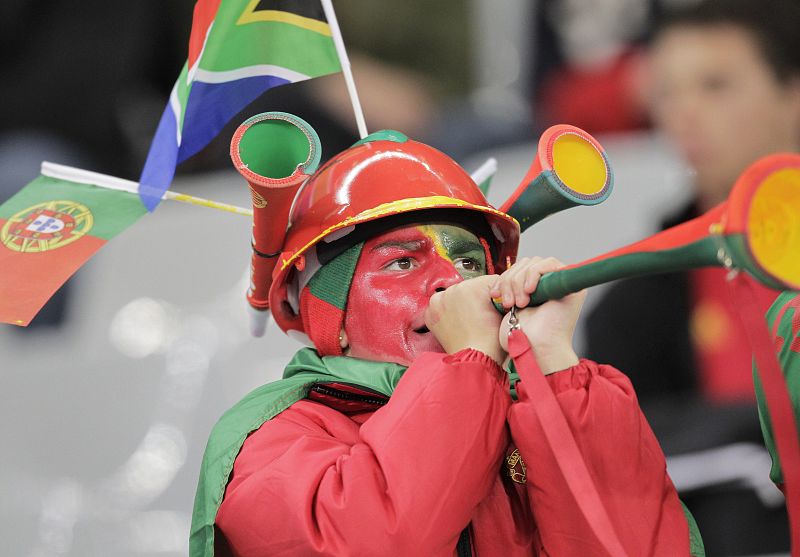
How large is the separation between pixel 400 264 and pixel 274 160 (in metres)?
0.27

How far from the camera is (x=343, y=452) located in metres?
1.81

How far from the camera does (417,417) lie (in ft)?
5.70

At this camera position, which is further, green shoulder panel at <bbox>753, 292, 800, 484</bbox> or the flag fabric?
the flag fabric

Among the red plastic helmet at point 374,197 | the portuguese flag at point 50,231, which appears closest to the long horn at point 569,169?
the red plastic helmet at point 374,197

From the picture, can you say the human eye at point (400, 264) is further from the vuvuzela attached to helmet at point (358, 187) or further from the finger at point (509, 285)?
the finger at point (509, 285)

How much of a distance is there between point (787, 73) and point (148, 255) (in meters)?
2.00

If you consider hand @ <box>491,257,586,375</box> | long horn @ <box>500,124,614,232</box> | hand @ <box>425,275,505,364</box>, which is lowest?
hand @ <box>425,275,505,364</box>

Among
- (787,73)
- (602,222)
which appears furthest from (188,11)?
(787,73)

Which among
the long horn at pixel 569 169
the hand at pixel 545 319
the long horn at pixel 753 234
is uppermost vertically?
the long horn at pixel 753 234

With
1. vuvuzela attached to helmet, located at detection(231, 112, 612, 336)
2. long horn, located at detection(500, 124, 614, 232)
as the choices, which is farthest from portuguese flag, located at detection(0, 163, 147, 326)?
long horn, located at detection(500, 124, 614, 232)

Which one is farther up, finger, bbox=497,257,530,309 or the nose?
finger, bbox=497,257,530,309

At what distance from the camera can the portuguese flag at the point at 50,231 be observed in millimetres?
2115

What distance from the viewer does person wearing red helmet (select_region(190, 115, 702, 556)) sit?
1712 millimetres

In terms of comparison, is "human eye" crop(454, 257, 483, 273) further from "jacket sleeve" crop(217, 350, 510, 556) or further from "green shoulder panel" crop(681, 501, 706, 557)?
"green shoulder panel" crop(681, 501, 706, 557)
